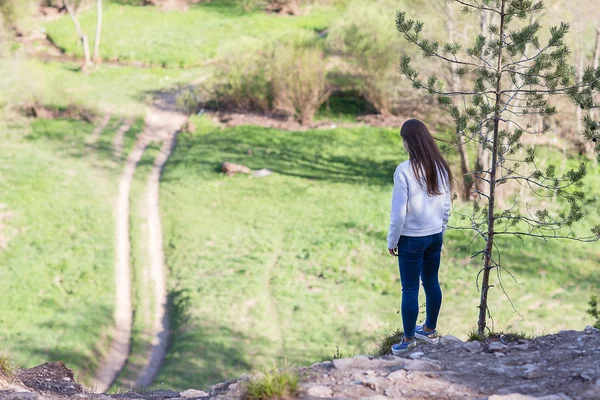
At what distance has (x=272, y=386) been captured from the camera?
14.2 feet

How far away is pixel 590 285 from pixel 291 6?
1069 inches

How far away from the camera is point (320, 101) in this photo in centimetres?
2572

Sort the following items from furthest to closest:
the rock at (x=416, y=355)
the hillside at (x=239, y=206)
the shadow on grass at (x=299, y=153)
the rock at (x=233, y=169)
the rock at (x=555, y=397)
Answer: the shadow on grass at (x=299, y=153), the rock at (x=233, y=169), the hillside at (x=239, y=206), the rock at (x=416, y=355), the rock at (x=555, y=397)

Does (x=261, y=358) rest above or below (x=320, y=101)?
below

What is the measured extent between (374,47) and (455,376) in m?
21.6

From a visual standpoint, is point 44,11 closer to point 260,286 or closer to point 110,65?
point 110,65

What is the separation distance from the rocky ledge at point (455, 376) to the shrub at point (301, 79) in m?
19.9

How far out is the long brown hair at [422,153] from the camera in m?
5.20

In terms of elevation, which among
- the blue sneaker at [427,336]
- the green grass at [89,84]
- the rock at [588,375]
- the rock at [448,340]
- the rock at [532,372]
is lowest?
the blue sneaker at [427,336]

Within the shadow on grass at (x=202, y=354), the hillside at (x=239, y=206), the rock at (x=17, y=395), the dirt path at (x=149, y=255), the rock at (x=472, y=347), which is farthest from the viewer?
the hillside at (x=239, y=206)

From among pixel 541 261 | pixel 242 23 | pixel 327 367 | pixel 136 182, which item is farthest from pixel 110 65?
pixel 327 367

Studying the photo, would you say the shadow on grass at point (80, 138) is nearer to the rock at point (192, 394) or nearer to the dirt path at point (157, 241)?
the dirt path at point (157, 241)

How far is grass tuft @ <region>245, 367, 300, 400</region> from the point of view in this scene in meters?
4.32

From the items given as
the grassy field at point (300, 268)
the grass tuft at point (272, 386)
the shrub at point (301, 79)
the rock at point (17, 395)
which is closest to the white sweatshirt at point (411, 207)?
the grass tuft at point (272, 386)
